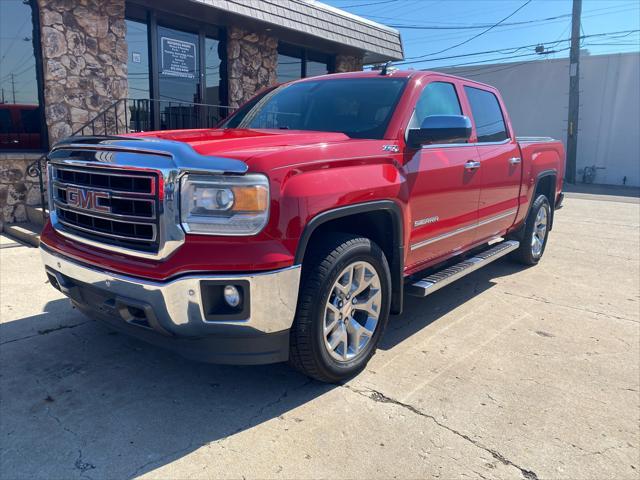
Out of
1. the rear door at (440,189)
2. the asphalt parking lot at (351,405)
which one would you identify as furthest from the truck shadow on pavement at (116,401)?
the rear door at (440,189)

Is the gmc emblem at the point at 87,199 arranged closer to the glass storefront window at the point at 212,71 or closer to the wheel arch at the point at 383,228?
the wheel arch at the point at 383,228

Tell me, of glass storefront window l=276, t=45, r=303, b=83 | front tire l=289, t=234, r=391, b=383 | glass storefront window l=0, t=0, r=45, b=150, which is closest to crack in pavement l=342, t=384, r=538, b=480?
front tire l=289, t=234, r=391, b=383

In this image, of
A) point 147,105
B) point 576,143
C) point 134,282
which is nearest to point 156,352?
point 134,282

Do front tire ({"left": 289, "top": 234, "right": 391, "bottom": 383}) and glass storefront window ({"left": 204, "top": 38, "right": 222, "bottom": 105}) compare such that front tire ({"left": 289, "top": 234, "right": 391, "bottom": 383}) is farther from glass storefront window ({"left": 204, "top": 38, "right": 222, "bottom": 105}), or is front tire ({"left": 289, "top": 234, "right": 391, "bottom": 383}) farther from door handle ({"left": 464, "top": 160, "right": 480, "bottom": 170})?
glass storefront window ({"left": 204, "top": 38, "right": 222, "bottom": 105})

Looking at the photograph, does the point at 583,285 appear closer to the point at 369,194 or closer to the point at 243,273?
the point at 369,194

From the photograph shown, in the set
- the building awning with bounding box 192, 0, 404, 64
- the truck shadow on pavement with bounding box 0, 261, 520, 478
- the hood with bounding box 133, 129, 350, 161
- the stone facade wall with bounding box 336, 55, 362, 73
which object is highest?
the building awning with bounding box 192, 0, 404, 64

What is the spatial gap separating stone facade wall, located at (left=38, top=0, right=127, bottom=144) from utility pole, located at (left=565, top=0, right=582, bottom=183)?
18285 mm

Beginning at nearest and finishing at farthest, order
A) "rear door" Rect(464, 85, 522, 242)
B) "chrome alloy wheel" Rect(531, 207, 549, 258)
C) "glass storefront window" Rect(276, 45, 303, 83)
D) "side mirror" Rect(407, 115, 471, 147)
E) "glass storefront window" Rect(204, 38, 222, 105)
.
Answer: "side mirror" Rect(407, 115, 471, 147)
"rear door" Rect(464, 85, 522, 242)
"chrome alloy wheel" Rect(531, 207, 549, 258)
"glass storefront window" Rect(204, 38, 222, 105)
"glass storefront window" Rect(276, 45, 303, 83)

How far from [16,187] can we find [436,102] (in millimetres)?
6613

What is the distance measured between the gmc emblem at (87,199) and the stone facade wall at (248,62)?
25.0 feet

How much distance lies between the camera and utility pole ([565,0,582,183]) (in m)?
20.4

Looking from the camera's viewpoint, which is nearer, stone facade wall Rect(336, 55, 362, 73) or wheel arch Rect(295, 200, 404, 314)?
wheel arch Rect(295, 200, 404, 314)

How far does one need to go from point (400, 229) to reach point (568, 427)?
149 centimetres

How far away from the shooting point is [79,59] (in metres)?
7.86
